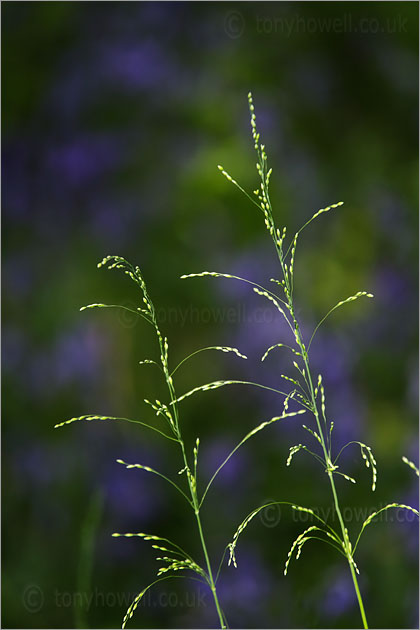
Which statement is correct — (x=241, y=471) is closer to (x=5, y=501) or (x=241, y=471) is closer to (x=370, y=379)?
(x=370, y=379)

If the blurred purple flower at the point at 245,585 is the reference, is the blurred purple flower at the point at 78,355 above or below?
above

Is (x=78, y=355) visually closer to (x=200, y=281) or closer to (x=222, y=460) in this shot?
(x=200, y=281)

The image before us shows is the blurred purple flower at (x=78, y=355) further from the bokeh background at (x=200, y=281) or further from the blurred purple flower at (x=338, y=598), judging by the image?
the blurred purple flower at (x=338, y=598)

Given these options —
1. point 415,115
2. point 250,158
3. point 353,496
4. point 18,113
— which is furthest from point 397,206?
point 18,113

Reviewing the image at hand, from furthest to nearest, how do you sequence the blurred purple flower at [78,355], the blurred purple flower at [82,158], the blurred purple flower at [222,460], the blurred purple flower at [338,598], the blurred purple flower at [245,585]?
the blurred purple flower at [82,158], the blurred purple flower at [78,355], the blurred purple flower at [222,460], the blurred purple flower at [245,585], the blurred purple flower at [338,598]

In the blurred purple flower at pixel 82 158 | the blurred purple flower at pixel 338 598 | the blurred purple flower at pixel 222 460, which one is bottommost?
the blurred purple flower at pixel 338 598

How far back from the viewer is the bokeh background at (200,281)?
2158mm

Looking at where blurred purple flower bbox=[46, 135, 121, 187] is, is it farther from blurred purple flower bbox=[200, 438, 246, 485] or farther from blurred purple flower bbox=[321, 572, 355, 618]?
blurred purple flower bbox=[321, 572, 355, 618]

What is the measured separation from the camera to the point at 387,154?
280 centimetres

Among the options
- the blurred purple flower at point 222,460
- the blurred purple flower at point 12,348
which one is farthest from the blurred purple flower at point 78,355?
the blurred purple flower at point 222,460

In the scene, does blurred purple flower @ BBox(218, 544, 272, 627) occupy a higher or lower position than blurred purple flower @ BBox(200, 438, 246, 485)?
lower

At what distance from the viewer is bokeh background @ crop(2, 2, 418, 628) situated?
2.16m

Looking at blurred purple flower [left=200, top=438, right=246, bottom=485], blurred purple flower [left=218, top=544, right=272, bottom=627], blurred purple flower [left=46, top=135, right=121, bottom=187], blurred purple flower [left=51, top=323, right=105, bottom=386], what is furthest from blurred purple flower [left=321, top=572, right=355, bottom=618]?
blurred purple flower [left=46, top=135, right=121, bottom=187]

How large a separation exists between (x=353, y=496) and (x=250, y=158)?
4.12 feet
